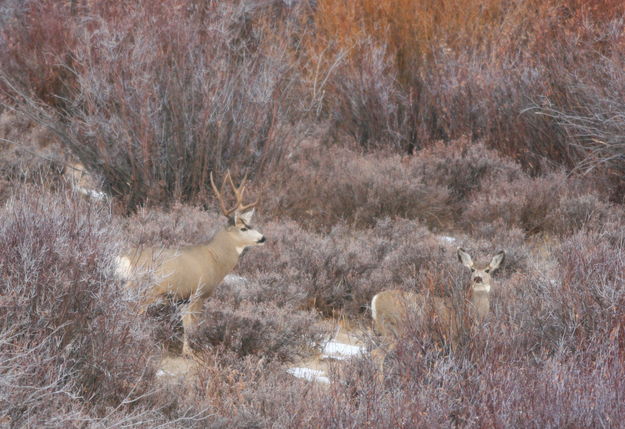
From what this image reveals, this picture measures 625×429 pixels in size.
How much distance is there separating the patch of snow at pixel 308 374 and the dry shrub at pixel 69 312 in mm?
927

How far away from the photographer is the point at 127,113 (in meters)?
7.25

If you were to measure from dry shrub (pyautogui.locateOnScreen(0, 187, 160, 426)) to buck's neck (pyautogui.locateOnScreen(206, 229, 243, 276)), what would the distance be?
1133 millimetres

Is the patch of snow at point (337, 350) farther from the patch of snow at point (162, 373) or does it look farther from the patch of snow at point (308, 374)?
the patch of snow at point (162, 373)

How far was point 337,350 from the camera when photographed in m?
4.82

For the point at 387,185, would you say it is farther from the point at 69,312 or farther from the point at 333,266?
the point at 69,312

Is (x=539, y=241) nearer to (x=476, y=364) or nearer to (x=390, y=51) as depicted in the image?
(x=476, y=364)

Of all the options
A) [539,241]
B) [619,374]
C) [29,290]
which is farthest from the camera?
[539,241]

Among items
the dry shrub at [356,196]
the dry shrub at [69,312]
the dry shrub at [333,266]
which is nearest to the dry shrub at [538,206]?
the dry shrub at [356,196]

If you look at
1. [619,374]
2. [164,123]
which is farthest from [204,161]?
[619,374]

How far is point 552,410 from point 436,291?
4.60ft

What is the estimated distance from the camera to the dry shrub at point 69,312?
3.19 meters

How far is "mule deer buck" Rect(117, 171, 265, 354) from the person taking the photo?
420 cm

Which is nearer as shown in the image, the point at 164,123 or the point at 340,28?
the point at 164,123

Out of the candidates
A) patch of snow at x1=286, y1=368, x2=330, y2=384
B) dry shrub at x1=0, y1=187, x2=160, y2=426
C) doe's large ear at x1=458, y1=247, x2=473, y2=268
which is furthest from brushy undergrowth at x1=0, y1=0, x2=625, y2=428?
doe's large ear at x1=458, y1=247, x2=473, y2=268
